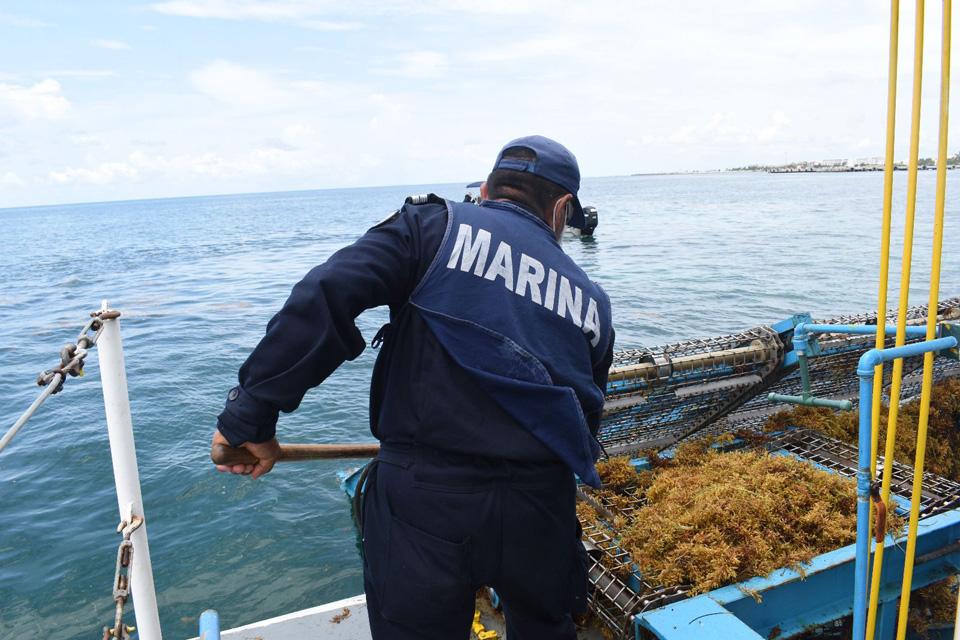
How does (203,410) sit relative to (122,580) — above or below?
below

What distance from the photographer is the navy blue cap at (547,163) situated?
220 centimetres

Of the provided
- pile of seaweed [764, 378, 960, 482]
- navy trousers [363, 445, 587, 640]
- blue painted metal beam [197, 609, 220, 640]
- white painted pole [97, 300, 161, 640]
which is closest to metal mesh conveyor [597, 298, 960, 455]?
pile of seaweed [764, 378, 960, 482]

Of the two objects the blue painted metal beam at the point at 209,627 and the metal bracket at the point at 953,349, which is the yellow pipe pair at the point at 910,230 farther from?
the blue painted metal beam at the point at 209,627

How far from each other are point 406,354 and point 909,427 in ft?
16.4

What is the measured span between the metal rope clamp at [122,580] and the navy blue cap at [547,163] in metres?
1.58

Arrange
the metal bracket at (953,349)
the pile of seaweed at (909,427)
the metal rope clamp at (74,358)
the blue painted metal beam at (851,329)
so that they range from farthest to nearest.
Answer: the pile of seaweed at (909,427)
the blue painted metal beam at (851,329)
the metal bracket at (953,349)
the metal rope clamp at (74,358)

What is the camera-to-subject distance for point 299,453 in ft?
7.83

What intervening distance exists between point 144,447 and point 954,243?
32.3 metres

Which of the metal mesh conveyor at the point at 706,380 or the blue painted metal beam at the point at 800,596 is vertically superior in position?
the metal mesh conveyor at the point at 706,380

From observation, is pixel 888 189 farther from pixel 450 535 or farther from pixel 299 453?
pixel 299 453

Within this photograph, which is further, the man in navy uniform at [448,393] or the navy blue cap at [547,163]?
the navy blue cap at [547,163]

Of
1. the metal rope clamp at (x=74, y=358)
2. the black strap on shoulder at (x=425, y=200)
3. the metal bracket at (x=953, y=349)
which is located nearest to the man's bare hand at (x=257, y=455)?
the metal rope clamp at (x=74, y=358)

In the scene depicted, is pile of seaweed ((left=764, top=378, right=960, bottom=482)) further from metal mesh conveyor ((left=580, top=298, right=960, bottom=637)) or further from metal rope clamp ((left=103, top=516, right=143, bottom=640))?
metal rope clamp ((left=103, top=516, right=143, bottom=640))

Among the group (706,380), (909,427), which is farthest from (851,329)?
(909,427)
